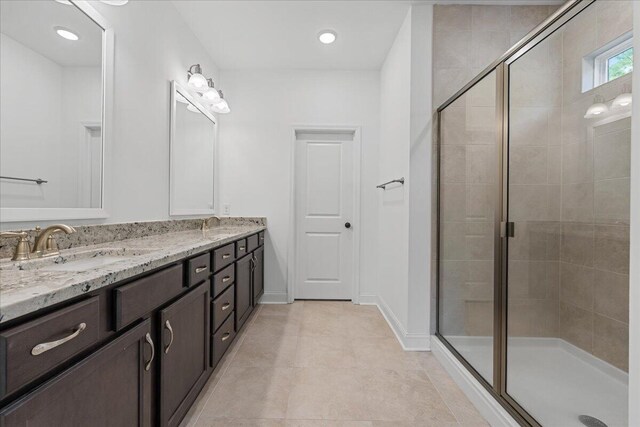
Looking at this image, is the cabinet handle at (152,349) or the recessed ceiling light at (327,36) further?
the recessed ceiling light at (327,36)

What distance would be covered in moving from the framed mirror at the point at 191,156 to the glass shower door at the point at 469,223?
6.64 feet

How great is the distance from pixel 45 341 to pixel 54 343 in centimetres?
2

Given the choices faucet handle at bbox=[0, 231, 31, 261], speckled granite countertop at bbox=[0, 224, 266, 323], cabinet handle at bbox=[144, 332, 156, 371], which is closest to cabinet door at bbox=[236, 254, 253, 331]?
speckled granite countertop at bbox=[0, 224, 266, 323]

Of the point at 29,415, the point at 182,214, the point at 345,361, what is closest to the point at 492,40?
the point at 345,361

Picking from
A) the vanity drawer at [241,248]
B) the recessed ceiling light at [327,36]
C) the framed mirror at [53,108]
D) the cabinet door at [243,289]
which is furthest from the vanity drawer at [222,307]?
the recessed ceiling light at [327,36]

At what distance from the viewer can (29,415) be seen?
60cm

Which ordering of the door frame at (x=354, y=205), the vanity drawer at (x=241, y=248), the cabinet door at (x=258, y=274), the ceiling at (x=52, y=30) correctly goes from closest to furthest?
the ceiling at (x=52, y=30), the vanity drawer at (x=241, y=248), the cabinet door at (x=258, y=274), the door frame at (x=354, y=205)

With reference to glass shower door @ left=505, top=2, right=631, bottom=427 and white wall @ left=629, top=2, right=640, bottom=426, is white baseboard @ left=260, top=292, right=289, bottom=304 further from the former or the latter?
white wall @ left=629, top=2, right=640, bottom=426

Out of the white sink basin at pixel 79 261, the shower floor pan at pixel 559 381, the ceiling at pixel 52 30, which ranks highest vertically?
the ceiling at pixel 52 30

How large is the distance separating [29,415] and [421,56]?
265 cm

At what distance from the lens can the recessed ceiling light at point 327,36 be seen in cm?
258

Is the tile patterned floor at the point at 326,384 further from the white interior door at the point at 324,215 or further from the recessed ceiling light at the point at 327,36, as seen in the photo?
A: the recessed ceiling light at the point at 327,36

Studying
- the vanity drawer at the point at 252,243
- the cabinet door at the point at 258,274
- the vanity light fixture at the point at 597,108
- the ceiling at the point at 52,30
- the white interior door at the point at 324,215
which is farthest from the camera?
the white interior door at the point at 324,215

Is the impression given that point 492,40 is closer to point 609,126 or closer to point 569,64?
point 569,64
